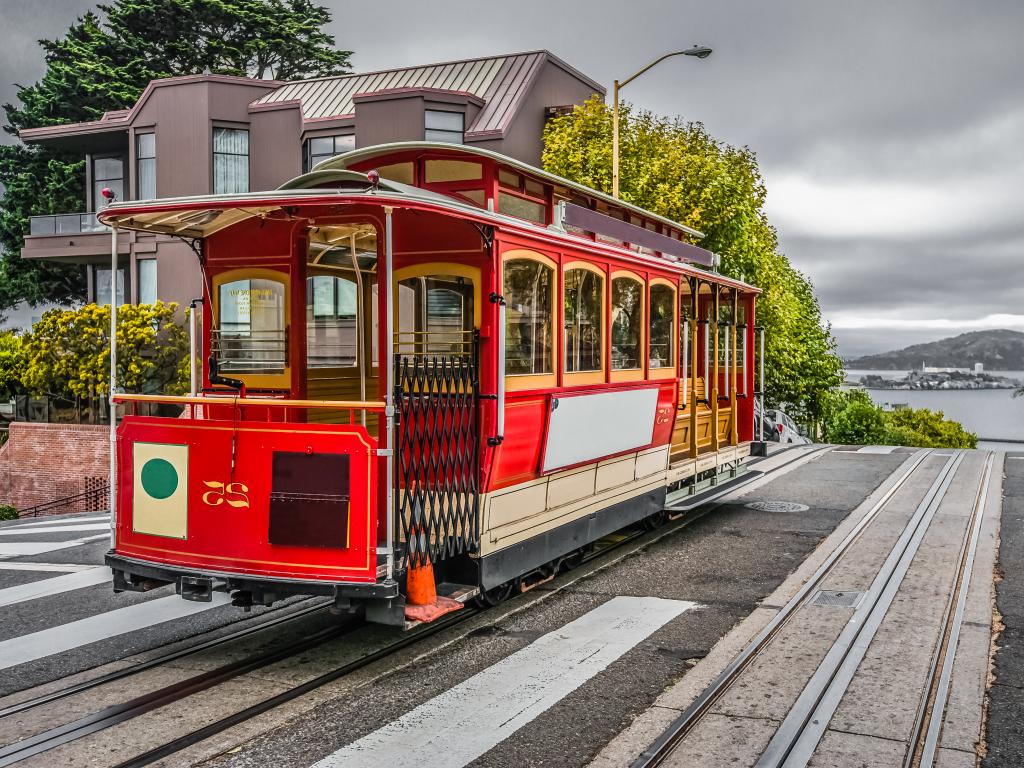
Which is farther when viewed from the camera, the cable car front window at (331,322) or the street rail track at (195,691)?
the cable car front window at (331,322)

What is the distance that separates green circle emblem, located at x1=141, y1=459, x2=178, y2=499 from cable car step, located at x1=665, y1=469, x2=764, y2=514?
6.34 metres

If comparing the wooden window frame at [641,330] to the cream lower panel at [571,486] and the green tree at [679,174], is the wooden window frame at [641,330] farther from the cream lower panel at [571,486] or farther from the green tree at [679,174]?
the green tree at [679,174]

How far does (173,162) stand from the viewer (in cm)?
2789

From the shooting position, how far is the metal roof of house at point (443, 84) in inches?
1079

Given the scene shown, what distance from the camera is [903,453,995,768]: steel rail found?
5086 mm

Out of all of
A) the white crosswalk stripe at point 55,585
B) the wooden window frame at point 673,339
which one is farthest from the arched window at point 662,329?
the white crosswalk stripe at point 55,585

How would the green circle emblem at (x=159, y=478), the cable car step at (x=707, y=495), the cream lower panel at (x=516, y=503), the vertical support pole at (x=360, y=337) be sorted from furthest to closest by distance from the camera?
the cable car step at (x=707, y=495)
the vertical support pole at (x=360, y=337)
the cream lower panel at (x=516, y=503)
the green circle emblem at (x=159, y=478)

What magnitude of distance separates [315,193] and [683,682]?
398 centimetres

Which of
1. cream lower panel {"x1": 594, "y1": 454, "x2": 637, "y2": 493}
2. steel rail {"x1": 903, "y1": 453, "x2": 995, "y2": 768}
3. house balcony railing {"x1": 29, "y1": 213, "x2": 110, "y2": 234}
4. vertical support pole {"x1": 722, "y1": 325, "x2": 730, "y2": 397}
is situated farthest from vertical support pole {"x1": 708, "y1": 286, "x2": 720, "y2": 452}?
house balcony railing {"x1": 29, "y1": 213, "x2": 110, "y2": 234}

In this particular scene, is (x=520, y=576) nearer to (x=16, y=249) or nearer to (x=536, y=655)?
(x=536, y=655)

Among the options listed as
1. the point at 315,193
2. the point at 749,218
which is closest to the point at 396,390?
the point at 315,193

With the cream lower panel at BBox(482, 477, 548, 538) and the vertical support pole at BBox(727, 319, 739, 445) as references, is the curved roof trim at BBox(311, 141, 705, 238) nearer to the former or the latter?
the cream lower panel at BBox(482, 477, 548, 538)

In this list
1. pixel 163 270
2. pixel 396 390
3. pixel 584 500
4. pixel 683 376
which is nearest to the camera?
pixel 396 390

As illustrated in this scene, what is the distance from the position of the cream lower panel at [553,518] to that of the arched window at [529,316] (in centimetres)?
118
